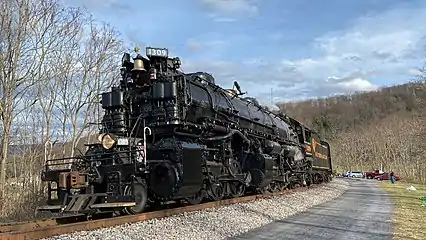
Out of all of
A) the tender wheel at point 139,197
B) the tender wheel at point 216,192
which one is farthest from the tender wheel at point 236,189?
the tender wheel at point 139,197

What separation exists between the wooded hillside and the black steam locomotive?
2025 cm

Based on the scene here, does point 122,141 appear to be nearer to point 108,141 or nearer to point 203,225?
point 108,141

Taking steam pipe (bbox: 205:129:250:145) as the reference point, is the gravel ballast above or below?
below

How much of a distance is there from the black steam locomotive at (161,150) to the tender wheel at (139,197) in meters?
0.03

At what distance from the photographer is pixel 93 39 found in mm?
26938

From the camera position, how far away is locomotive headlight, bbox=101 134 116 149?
12137 millimetres

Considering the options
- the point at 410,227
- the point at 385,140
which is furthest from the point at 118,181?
the point at 385,140

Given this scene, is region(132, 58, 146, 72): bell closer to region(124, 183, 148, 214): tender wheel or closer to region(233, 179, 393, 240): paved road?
region(124, 183, 148, 214): tender wheel

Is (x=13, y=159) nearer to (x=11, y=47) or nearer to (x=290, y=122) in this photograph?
(x=11, y=47)

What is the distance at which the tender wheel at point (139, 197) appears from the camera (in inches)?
455

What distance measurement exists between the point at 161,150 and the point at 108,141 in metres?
1.48

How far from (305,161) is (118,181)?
18.5 meters

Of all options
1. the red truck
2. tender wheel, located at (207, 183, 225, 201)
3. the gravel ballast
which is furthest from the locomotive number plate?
the red truck

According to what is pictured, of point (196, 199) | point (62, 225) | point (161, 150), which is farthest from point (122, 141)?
point (62, 225)
